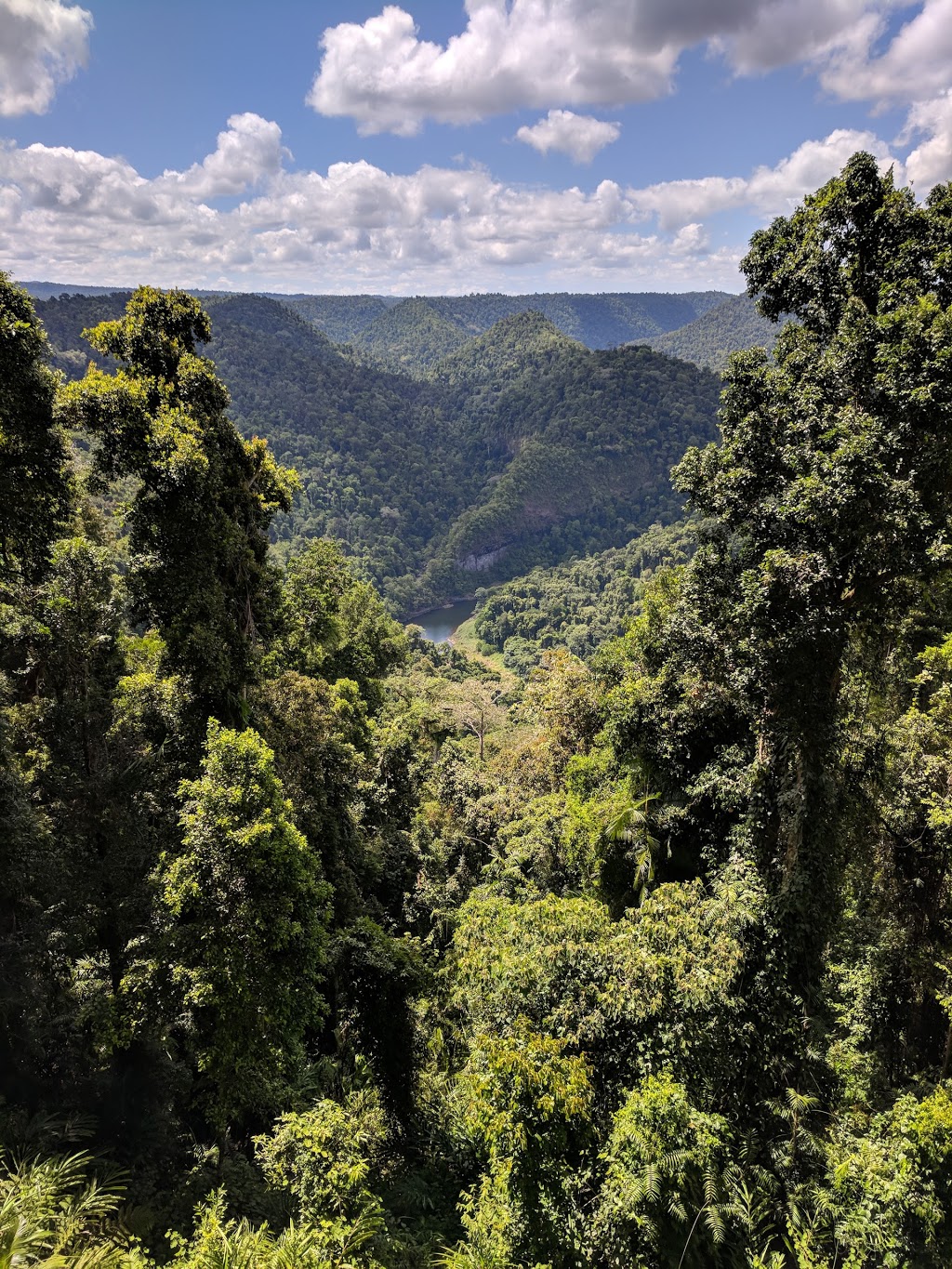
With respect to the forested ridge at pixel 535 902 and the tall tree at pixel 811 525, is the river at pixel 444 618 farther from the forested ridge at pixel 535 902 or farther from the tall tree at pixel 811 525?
the tall tree at pixel 811 525

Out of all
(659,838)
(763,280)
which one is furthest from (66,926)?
(763,280)

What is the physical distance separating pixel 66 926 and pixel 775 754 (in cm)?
1160

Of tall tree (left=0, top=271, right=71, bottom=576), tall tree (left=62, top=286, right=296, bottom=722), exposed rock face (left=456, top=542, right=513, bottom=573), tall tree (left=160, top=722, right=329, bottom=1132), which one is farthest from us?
exposed rock face (left=456, top=542, right=513, bottom=573)

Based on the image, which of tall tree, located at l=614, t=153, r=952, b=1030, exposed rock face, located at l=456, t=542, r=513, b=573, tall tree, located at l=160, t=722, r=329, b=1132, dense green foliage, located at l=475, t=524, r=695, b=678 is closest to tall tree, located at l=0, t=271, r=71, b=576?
tall tree, located at l=160, t=722, r=329, b=1132

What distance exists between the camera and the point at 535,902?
11227 mm

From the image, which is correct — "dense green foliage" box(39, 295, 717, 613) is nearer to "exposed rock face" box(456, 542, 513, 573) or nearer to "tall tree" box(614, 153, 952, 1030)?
"exposed rock face" box(456, 542, 513, 573)

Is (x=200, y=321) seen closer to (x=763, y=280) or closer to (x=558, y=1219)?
(x=763, y=280)

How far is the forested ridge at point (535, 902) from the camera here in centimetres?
714

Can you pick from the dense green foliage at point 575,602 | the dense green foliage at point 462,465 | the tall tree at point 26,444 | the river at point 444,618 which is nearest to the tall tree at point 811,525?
the tall tree at point 26,444

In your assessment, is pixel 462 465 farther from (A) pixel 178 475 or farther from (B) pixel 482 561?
(A) pixel 178 475

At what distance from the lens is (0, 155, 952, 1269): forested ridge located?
23.4 ft

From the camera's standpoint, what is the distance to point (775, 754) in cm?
1044

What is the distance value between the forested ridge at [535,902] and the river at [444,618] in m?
109

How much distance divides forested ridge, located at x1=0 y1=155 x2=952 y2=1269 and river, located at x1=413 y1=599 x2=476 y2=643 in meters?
109
